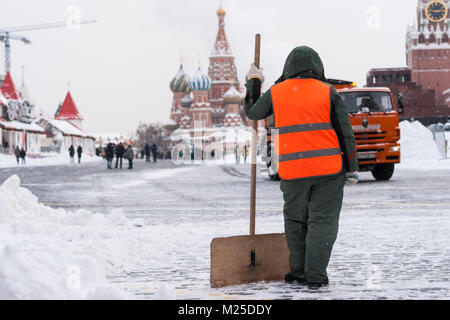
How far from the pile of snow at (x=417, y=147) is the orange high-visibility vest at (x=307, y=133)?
26201 mm

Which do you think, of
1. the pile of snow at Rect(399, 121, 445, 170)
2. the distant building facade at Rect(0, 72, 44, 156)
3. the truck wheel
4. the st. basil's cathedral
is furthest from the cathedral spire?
the truck wheel

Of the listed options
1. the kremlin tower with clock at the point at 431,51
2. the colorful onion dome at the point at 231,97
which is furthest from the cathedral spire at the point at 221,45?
the kremlin tower with clock at the point at 431,51

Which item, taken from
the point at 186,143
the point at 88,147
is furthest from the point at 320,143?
the point at 186,143

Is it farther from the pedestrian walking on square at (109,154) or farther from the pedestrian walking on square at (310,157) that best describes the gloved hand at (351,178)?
the pedestrian walking on square at (109,154)

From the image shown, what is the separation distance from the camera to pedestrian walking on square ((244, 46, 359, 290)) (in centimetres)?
424

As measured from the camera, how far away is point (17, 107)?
62.1 m

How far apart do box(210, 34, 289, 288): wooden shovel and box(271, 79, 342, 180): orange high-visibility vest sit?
1.56 feet

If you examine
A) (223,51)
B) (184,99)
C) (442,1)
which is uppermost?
(442,1)

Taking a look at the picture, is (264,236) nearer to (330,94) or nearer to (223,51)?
(330,94)

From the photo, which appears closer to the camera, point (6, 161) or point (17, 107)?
point (6, 161)

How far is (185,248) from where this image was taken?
20.9ft

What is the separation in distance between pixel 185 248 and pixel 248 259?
6.33 ft
